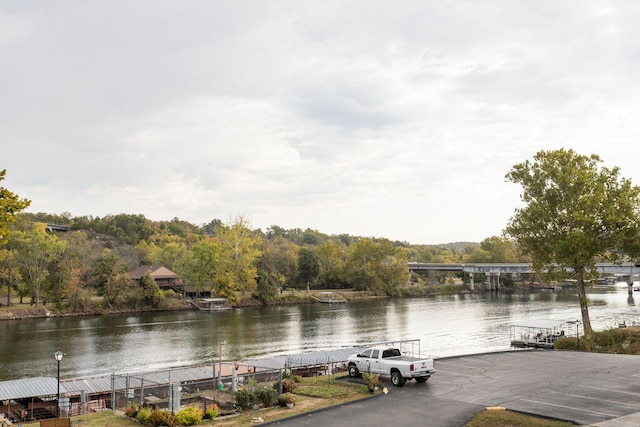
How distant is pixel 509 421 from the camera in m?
21.8

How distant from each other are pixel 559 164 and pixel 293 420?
37.5 metres

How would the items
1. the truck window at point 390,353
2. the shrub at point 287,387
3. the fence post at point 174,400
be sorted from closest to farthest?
1. the fence post at point 174,400
2. the shrub at point 287,387
3. the truck window at point 390,353

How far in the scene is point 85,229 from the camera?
19712 cm

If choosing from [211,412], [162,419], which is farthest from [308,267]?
[162,419]

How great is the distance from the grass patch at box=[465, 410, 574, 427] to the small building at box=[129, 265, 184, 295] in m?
108

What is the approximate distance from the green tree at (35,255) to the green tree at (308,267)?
2576 inches

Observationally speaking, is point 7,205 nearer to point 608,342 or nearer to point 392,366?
point 392,366

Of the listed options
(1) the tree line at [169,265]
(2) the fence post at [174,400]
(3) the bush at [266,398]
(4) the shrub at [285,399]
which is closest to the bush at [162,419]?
(2) the fence post at [174,400]

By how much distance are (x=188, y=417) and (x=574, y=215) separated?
36464 mm

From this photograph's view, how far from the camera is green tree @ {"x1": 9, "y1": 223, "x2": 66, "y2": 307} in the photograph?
104 m

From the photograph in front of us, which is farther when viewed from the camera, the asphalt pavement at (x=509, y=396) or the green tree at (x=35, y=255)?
the green tree at (x=35, y=255)

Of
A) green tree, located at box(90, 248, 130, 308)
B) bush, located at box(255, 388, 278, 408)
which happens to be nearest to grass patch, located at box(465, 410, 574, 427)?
bush, located at box(255, 388, 278, 408)

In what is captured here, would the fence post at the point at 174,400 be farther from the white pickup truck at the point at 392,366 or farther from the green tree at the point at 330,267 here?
the green tree at the point at 330,267

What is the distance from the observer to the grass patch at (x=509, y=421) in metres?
21.3
